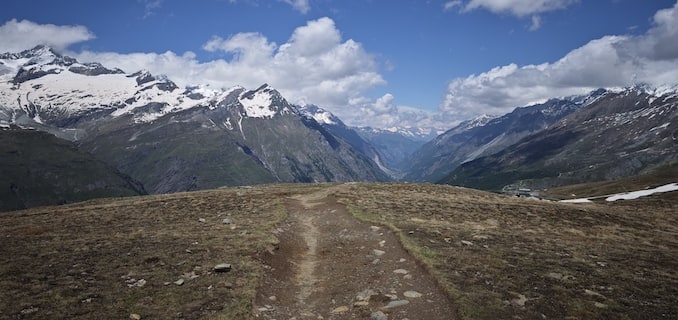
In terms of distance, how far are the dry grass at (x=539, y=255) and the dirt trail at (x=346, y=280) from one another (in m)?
1.25

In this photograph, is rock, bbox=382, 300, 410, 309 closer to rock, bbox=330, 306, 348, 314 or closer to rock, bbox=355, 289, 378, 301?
rock, bbox=355, 289, 378, 301

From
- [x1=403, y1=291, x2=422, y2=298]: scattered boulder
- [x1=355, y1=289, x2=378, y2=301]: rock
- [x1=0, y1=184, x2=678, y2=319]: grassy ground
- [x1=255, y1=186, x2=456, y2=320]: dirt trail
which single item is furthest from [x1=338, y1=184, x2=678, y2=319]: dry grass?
[x1=355, y1=289, x2=378, y2=301]: rock

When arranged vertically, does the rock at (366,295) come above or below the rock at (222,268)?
below

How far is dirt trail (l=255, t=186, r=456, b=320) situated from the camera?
61.1ft

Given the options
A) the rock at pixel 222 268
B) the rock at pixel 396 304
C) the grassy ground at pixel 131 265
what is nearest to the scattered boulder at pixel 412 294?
the rock at pixel 396 304

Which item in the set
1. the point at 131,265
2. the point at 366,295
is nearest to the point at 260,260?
the point at 131,265

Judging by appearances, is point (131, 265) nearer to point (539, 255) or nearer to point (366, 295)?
point (366, 295)

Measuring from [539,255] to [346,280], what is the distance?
41.7 feet

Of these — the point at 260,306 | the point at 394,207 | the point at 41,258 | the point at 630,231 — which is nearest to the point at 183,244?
the point at 41,258

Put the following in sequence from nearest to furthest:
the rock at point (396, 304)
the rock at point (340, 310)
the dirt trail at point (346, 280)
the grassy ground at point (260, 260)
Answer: the grassy ground at point (260, 260) → the dirt trail at point (346, 280) → the rock at point (340, 310) → the rock at point (396, 304)

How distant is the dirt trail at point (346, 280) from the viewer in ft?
61.1

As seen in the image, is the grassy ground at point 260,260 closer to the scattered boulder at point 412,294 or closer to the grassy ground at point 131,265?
the grassy ground at point 131,265

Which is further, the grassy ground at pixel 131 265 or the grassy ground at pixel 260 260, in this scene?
the grassy ground at pixel 260 260

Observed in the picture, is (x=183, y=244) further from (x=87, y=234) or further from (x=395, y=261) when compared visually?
(x=395, y=261)
